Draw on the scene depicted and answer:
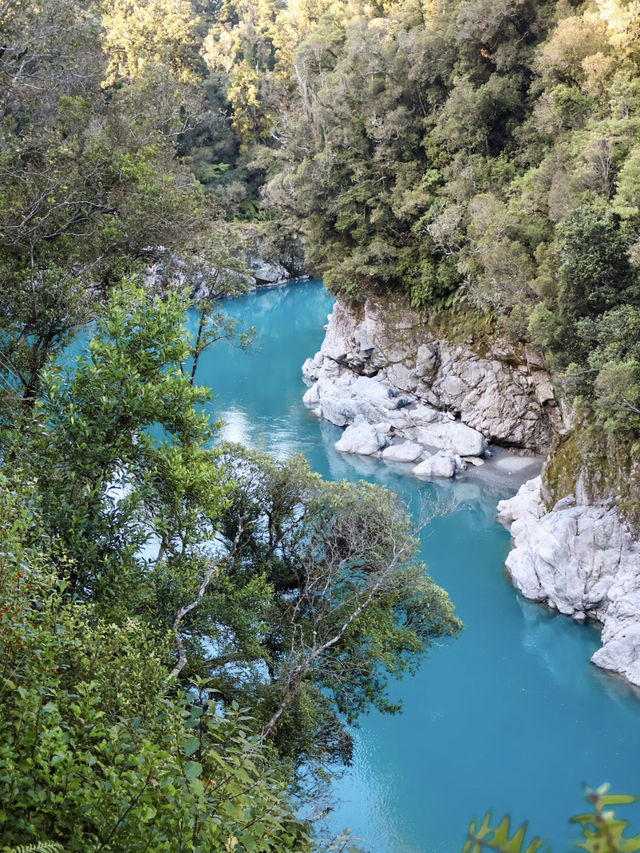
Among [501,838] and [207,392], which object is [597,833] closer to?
[501,838]

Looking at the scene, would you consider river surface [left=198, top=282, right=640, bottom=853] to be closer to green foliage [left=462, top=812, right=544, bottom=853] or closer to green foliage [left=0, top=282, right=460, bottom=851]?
green foliage [left=0, top=282, right=460, bottom=851]

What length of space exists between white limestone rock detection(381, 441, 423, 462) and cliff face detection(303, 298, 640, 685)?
0.19 feet

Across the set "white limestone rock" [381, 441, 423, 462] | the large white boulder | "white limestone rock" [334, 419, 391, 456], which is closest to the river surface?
the large white boulder

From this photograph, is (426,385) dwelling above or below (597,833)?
above

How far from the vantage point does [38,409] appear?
5.88 meters

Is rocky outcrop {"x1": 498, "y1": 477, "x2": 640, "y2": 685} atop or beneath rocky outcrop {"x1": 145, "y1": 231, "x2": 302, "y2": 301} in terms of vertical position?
beneath

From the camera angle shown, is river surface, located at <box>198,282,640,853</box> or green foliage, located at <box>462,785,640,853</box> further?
river surface, located at <box>198,282,640,853</box>

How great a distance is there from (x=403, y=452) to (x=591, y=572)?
25.8ft

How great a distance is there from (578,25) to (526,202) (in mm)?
4335

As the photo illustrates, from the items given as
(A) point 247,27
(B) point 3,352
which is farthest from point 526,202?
(A) point 247,27

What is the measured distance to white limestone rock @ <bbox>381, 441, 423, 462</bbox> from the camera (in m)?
20.0

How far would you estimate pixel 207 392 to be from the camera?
6.97 metres

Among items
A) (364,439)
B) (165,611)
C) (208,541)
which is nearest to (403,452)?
(364,439)

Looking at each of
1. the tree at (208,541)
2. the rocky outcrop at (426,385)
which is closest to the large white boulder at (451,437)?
the rocky outcrop at (426,385)
